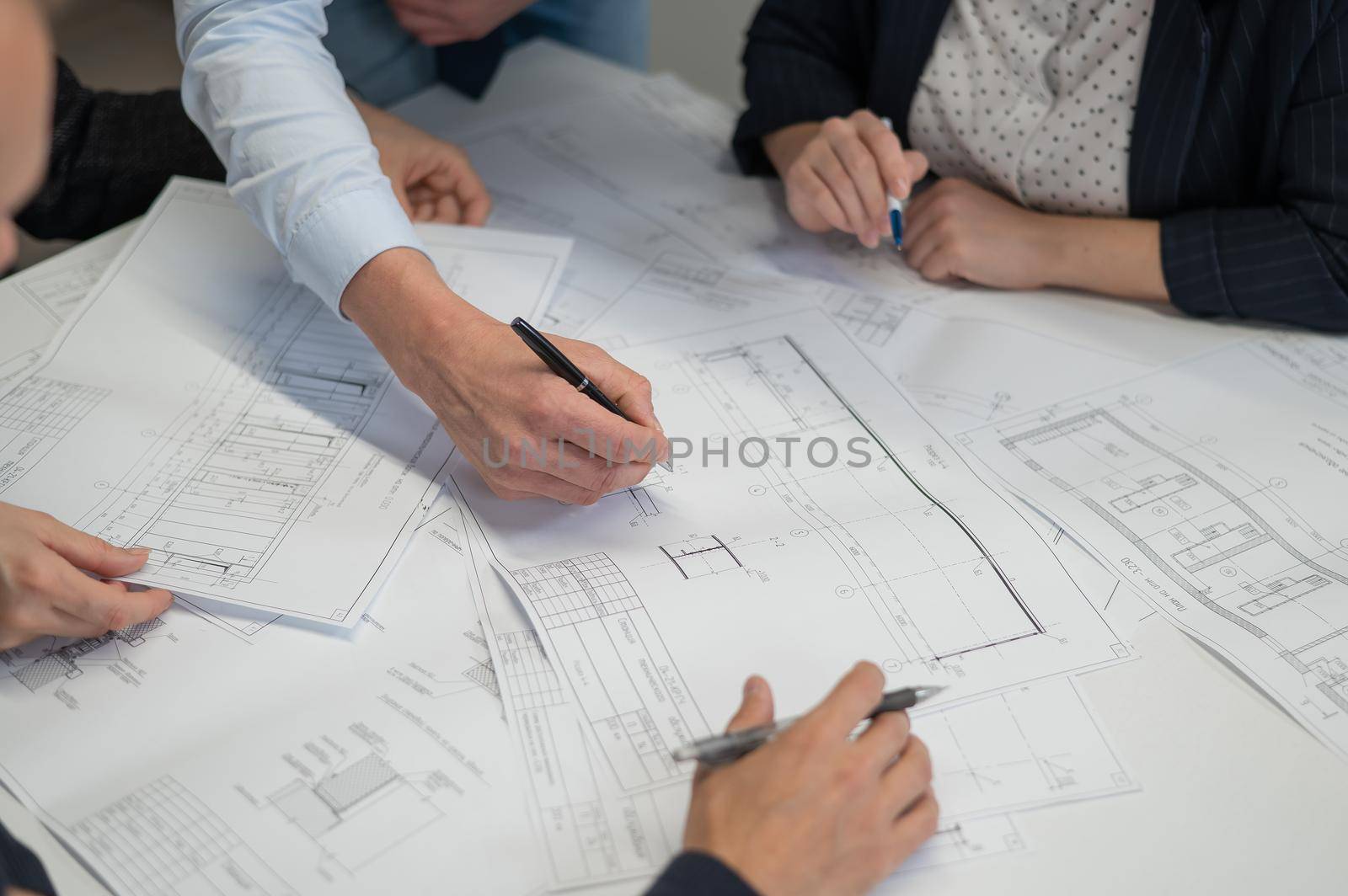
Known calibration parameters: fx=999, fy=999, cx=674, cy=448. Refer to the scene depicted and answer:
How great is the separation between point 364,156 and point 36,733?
52 cm

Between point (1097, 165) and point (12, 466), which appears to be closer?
point (12, 466)

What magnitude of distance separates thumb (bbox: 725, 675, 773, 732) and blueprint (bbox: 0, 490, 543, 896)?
14 cm

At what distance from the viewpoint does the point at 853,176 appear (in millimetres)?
1053

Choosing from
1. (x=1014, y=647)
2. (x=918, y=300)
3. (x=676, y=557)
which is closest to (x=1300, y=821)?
(x=1014, y=647)

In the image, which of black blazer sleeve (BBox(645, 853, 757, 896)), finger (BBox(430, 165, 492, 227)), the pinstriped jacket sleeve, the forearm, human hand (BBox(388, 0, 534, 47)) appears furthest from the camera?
human hand (BBox(388, 0, 534, 47))

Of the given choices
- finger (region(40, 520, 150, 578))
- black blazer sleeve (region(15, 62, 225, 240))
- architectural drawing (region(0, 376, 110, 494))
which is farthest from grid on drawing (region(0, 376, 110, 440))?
black blazer sleeve (region(15, 62, 225, 240))

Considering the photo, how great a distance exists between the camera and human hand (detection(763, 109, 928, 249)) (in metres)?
1.03

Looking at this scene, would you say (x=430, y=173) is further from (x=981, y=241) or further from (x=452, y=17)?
(x=981, y=241)

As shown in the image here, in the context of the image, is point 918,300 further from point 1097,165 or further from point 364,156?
point 364,156

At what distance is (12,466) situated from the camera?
0.81 meters

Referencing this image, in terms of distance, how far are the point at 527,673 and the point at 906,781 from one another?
0.85 feet

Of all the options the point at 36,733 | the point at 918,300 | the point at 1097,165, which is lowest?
the point at 36,733

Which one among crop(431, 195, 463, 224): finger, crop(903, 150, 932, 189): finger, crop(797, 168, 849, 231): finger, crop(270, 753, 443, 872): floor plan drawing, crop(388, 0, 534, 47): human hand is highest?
crop(388, 0, 534, 47): human hand

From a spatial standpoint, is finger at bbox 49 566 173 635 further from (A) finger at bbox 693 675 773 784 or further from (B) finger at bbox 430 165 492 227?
(B) finger at bbox 430 165 492 227
